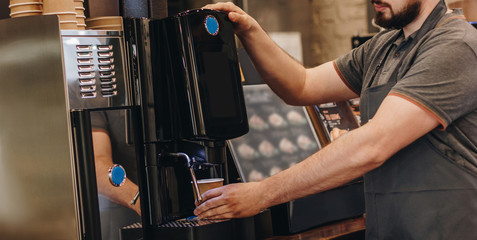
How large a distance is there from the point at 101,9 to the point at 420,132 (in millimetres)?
957

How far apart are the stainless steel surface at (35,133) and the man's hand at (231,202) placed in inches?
12.5

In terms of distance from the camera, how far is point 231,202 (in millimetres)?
1404

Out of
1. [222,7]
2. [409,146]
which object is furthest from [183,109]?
[409,146]

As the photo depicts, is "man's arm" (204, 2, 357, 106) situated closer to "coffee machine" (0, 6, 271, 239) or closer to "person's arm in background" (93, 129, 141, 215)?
"coffee machine" (0, 6, 271, 239)

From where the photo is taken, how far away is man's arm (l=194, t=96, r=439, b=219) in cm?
137

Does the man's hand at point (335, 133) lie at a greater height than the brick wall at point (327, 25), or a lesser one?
lesser

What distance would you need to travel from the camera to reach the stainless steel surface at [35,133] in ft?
4.09

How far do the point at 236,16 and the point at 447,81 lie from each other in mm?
570

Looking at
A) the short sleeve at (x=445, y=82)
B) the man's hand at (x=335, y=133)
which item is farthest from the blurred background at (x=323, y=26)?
the short sleeve at (x=445, y=82)

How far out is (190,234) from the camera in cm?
135

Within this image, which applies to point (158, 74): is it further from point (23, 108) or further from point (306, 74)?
point (306, 74)

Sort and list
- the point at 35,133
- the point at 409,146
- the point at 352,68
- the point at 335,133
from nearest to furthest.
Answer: the point at 35,133 < the point at 409,146 < the point at 352,68 < the point at 335,133

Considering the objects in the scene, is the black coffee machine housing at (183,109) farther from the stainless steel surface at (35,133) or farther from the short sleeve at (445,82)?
the short sleeve at (445,82)

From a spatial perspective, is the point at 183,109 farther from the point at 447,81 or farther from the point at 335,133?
the point at 335,133
